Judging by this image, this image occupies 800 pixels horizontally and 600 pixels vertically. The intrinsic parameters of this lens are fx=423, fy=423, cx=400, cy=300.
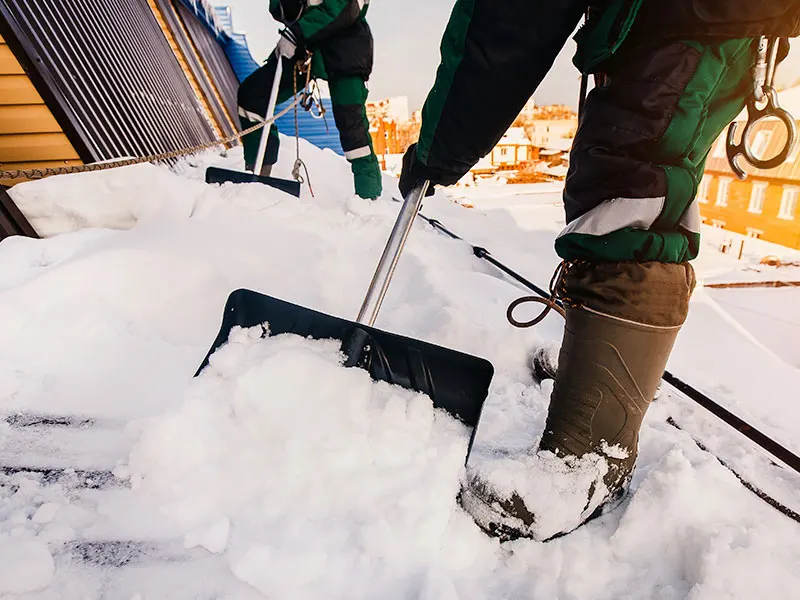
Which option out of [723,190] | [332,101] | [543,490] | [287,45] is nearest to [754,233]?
[723,190]

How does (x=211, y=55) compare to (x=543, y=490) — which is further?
(x=211, y=55)

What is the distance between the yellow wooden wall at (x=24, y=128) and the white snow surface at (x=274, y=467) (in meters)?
1.02

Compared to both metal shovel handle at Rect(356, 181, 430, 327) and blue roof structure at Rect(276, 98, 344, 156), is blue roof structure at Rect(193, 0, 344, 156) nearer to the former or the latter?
blue roof structure at Rect(276, 98, 344, 156)

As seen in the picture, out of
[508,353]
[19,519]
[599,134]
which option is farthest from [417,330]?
[19,519]

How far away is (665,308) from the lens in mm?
739

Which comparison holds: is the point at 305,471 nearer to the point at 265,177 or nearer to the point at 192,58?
the point at 265,177

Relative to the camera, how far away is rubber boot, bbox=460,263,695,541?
73cm

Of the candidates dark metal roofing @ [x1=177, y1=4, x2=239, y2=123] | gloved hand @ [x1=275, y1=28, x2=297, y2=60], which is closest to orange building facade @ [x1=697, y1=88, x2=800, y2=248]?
dark metal roofing @ [x1=177, y1=4, x2=239, y2=123]

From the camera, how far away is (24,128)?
7.07 feet

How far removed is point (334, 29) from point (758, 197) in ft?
45.6

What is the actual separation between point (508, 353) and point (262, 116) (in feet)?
8.03

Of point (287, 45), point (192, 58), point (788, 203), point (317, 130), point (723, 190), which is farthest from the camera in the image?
point (723, 190)

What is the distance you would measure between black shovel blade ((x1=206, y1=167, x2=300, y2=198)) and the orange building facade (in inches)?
412

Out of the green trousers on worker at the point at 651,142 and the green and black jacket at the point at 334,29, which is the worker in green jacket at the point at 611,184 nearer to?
the green trousers on worker at the point at 651,142
